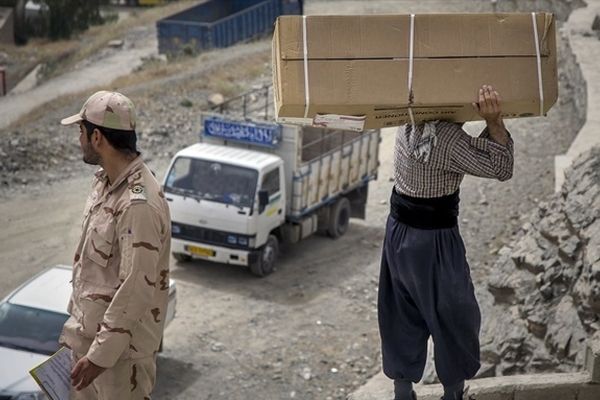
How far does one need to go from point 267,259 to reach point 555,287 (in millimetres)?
8022

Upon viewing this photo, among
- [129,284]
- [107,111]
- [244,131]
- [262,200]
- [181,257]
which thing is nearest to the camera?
[129,284]

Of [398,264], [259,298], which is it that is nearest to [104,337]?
[398,264]

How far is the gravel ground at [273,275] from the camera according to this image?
12469 millimetres

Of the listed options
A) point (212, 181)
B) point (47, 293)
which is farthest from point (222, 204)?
point (47, 293)

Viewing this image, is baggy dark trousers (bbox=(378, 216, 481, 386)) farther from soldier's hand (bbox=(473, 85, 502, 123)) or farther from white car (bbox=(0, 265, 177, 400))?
white car (bbox=(0, 265, 177, 400))

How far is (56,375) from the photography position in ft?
15.5

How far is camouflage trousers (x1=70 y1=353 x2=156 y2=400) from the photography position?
4.67 meters

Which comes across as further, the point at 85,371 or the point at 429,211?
the point at 429,211

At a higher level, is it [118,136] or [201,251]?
[118,136]

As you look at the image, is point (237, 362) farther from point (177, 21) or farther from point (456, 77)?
point (177, 21)

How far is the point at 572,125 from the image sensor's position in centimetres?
1950

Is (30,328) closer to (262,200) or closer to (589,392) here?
(262,200)

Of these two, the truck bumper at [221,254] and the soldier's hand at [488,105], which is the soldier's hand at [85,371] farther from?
the truck bumper at [221,254]

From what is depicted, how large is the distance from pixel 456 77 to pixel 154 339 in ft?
5.78
